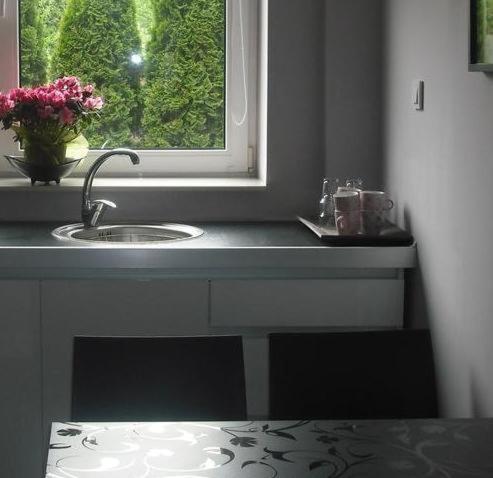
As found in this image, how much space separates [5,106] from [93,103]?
0.28 m

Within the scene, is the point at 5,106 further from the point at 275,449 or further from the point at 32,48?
the point at 275,449

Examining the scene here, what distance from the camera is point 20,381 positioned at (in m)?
2.93

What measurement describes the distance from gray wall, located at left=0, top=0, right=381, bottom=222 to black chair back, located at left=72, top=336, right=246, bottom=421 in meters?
1.42

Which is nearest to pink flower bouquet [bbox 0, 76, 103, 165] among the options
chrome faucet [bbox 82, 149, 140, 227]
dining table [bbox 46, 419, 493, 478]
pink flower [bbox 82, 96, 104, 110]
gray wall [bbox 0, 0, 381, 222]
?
pink flower [bbox 82, 96, 104, 110]

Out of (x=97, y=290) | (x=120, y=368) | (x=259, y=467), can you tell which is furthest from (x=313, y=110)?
(x=259, y=467)

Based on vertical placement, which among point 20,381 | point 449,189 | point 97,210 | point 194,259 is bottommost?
point 20,381

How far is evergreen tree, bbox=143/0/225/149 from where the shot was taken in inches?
144

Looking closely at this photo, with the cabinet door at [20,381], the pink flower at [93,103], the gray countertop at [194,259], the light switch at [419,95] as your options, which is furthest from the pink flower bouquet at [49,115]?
the light switch at [419,95]

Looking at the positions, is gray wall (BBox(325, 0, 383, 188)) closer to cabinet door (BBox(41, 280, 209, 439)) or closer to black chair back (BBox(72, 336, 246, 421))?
cabinet door (BBox(41, 280, 209, 439))

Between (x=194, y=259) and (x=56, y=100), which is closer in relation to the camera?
(x=194, y=259)

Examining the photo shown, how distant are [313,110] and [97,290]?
1015 mm

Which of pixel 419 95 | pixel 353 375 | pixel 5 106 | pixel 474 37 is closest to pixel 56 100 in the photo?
pixel 5 106

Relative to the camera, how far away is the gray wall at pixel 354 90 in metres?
3.40

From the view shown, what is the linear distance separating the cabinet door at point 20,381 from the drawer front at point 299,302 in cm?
50
